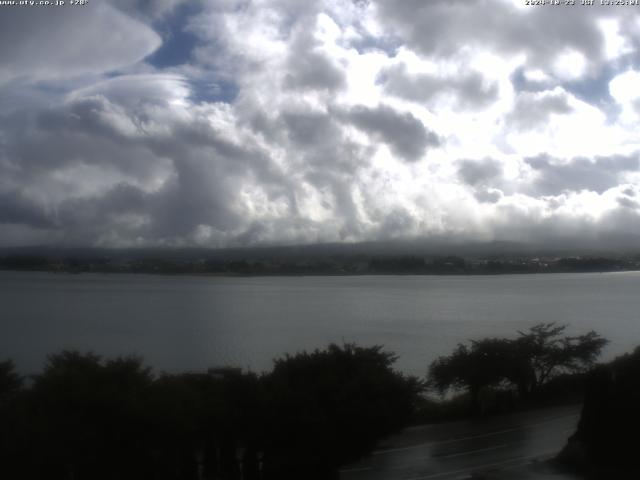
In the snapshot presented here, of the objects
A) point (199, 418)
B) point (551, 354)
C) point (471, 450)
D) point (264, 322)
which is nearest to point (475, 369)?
point (551, 354)

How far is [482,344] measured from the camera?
26312 millimetres

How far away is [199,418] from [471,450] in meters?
7.22

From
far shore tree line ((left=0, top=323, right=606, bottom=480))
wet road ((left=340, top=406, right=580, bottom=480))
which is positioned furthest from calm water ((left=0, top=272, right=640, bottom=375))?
far shore tree line ((left=0, top=323, right=606, bottom=480))

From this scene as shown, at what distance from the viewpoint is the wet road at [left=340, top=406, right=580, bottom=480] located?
13.5m

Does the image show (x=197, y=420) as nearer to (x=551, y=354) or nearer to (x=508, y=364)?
(x=508, y=364)

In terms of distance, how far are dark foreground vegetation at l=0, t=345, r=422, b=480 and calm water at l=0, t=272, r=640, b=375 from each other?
1728 cm

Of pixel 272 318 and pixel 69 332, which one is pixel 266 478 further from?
pixel 272 318

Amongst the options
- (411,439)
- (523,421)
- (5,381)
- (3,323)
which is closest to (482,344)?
(523,421)

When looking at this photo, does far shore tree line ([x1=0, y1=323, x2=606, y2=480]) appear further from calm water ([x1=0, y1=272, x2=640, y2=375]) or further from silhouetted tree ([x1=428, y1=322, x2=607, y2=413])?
calm water ([x1=0, y1=272, x2=640, y2=375])

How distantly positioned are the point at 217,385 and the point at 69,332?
35.1 metres

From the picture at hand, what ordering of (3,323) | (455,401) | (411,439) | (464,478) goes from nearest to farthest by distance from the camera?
(464,478)
(411,439)
(455,401)
(3,323)

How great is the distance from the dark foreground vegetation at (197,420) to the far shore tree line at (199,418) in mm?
19

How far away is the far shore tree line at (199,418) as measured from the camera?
34.6 ft

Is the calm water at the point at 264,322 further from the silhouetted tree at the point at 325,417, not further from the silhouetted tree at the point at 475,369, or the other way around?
the silhouetted tree at the point at 325,417
